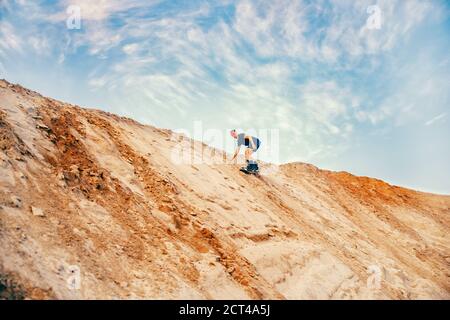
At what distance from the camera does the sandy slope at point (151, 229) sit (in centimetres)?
679

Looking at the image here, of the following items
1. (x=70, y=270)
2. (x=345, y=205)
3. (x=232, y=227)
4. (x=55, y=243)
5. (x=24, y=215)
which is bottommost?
(x=70, y=270)

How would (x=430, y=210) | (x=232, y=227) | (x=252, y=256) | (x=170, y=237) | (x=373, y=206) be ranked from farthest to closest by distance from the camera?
1. (x=430, y=210)
2. (x=373, y=206)
3. (x=232, y=227)
4. (x=252, y=256)
5. (x=170, y=237)

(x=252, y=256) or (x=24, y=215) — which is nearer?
(x=24, y=215)

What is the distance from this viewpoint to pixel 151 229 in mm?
8977

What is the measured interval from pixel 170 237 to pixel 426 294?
1086cm


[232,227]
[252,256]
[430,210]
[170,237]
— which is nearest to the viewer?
[170,237]

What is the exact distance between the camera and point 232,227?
1115cm

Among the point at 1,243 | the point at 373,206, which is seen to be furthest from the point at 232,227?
the point at 373,206

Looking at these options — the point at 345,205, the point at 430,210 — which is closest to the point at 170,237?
the point at 345,205

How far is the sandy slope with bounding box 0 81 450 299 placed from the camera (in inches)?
267

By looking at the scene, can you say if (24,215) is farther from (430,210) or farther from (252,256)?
(430,210)

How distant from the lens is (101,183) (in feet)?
31.3

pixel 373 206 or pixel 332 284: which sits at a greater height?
pixel 373 206

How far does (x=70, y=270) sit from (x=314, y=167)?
2253 cm
